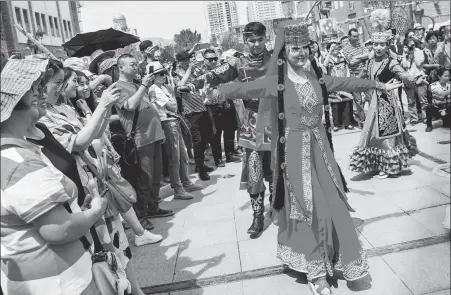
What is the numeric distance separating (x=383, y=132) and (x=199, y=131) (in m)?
2.73

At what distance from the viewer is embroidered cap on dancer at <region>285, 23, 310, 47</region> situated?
312 cm

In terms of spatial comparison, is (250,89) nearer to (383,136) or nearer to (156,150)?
(156,150)

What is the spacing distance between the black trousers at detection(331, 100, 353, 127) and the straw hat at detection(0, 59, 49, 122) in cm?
779

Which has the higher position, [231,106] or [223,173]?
[231,106]

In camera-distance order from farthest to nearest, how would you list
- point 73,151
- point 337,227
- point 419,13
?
point 419,13 → point 337,227 → point 73,151

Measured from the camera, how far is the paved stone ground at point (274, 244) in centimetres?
312

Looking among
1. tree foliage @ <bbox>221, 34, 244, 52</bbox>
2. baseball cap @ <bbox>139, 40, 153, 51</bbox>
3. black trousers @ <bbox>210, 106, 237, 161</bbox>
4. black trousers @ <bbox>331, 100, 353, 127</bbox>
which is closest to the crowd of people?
baseball cap @ <bbox>139, 40, 153, 51</bbox>

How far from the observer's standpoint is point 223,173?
276 inches

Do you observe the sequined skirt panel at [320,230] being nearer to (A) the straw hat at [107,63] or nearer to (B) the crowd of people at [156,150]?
(B) the crowd of people at [156,150]

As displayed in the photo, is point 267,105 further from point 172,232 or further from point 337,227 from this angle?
point 172,232

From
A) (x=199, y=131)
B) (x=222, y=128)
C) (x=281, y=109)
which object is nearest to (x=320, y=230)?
(x=281, y=109)

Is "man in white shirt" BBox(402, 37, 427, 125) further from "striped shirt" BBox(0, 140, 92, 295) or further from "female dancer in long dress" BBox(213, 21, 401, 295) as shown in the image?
"striped shirt" BBox(0, 140, 92, 295)

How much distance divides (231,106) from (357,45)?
13.1 ft

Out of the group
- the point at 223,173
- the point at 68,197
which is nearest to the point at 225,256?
the point at 68,197
